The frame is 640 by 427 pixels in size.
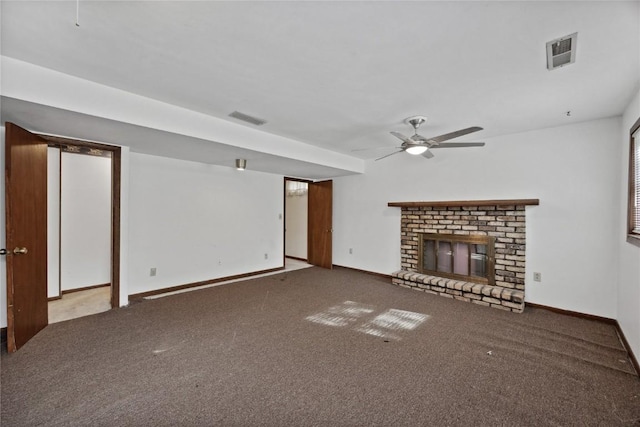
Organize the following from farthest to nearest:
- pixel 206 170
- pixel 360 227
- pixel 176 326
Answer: pixel 360 227, pixel 206 170, pixel 176 326

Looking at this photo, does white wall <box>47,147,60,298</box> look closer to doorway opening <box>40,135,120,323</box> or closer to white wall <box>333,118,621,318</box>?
doorway opening <box>40,135,120,323</box>

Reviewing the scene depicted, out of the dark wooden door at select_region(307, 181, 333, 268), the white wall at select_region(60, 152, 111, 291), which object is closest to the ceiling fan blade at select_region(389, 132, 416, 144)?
the dark wooden door at select_region(307, 181, 333, 268)

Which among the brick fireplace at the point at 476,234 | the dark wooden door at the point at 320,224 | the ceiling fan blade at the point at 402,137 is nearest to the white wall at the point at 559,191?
the brick fireplace at the point at 476,234

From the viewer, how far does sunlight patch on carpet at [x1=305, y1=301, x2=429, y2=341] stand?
2.94 meters

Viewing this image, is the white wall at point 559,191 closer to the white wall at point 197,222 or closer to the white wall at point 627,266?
the white wall at point 627,266

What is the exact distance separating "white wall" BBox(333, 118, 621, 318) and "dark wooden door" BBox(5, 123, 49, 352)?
5044mm

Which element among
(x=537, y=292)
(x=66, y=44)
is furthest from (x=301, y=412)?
(x=537, y=292)

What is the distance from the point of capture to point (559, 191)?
3.46 meters

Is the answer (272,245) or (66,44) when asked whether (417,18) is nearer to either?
(66,44)

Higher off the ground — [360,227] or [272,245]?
[360,227]

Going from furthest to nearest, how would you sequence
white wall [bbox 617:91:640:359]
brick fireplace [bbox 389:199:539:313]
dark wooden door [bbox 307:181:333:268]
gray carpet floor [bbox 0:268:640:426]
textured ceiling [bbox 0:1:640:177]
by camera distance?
dark wooden door [bbox 307:181:333:268], brick fireplace [bbox 389:199:539:313], white wall [bbox 617:91:640:359], gray carpet floor [bbox 0:268:640:426], textured ceiling [bbox 0:1:640:177]

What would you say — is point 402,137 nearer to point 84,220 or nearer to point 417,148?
point 417,148

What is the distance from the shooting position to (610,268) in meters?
3.16

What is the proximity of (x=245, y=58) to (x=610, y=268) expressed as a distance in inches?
175
